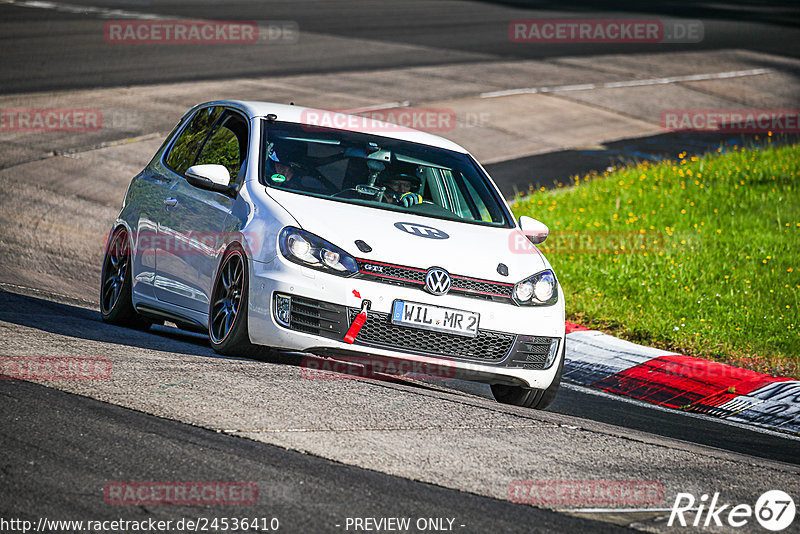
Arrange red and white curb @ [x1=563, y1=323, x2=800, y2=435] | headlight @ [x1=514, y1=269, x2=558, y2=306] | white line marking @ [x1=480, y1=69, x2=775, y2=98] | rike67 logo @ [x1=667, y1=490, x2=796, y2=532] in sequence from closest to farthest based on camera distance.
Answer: rike67 logo @ [x1=667, y1=490, x2=796, y2=532]
headlight @ [x1=514, y1=269, x2=558, y2=306]
red and white curb @ [x1=563, y1=323, x2=800, y2=435]
white line marking @ [x1=480, y1=69, x2=775, y2=98]

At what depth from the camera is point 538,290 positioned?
6914 millimetres

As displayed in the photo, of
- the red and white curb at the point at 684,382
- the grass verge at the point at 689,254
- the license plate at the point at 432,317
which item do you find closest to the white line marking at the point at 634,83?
the grass verge at the point at 689,254

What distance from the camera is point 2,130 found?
1673cm

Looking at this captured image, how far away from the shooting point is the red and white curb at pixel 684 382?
8062mm

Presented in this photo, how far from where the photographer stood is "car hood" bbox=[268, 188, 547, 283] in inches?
258

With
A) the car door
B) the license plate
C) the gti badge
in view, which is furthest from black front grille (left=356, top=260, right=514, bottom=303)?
the car door

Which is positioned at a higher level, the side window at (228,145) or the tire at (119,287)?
the side window at (228,145)

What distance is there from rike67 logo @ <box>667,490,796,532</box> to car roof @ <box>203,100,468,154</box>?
380cm

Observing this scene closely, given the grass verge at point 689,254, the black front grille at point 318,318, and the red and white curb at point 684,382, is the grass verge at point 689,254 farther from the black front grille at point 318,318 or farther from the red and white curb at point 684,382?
the black front grille at point 318,318

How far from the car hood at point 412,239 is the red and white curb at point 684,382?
1847 mm

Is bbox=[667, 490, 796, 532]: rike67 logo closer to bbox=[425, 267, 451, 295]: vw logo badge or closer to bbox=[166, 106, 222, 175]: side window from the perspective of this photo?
bbox=[425, 267, 451, 295]: vw logo badge

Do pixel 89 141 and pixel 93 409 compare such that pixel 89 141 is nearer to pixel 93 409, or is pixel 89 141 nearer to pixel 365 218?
pixel 365 218

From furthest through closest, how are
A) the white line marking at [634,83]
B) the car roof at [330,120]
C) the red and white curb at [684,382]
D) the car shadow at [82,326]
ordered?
the white line marking at [634,83] → the red and white curb at [684,382] → the car roof at [330,120] → the car shadow at [82,326]

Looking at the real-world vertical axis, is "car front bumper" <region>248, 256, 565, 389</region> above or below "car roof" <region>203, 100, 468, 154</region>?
below
